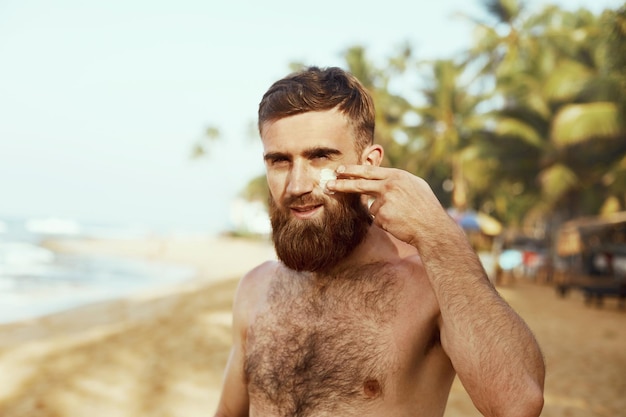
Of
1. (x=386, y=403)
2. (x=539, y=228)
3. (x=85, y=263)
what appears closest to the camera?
(x=386, y=403)

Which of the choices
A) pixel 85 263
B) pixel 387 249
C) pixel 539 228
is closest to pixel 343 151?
pixel 387 249

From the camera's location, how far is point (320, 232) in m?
1.86

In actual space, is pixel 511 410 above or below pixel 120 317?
above

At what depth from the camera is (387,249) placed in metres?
2.03

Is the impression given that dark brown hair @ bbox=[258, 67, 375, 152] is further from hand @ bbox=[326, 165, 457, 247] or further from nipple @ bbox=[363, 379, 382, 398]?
nipple @ bbox=[363, 379, 382, 398]

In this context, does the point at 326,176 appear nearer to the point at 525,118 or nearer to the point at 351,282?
the point at 351,282

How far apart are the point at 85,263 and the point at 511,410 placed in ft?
93.6

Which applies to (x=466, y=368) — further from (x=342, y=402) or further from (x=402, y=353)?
(x=342, y=402)

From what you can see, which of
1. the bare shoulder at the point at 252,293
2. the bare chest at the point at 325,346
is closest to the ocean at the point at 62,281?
the bare shoulder at the point at 252,293

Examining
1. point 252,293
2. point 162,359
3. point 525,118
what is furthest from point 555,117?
point 252,293

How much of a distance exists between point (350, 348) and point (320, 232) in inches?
14.9

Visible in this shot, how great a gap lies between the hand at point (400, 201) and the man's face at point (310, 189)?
0.14m

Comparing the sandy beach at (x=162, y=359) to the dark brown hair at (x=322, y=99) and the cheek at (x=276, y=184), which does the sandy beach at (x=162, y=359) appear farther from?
the dark brown hair at (x=322, y=99)

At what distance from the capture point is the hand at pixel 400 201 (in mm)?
Answer: 1591
